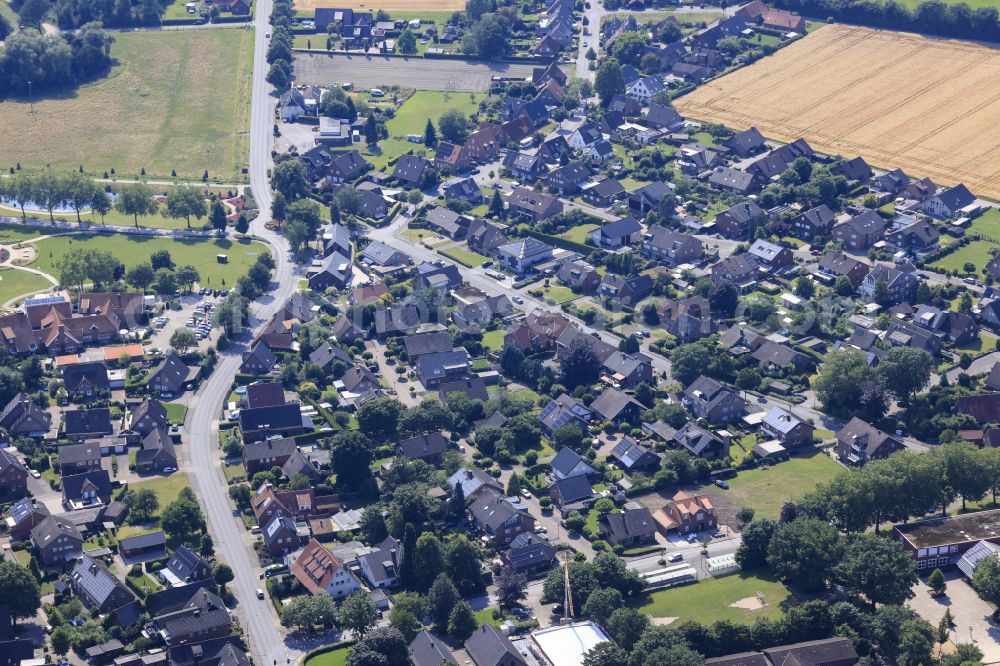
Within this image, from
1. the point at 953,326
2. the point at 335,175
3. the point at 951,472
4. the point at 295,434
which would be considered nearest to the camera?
the point at 951,472

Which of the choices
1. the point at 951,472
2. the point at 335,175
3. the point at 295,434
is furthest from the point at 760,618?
the point at 335,175

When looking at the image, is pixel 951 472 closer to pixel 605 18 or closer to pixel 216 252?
pixel 216 252

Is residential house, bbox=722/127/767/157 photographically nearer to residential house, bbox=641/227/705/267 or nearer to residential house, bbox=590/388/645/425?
residential house, bbox=641/227/705/267

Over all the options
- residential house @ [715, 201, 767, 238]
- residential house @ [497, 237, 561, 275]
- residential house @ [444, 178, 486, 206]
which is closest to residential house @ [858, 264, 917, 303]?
residential house @ [715, 201, 767, 238]

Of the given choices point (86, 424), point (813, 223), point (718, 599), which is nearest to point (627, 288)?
point (813, 223)

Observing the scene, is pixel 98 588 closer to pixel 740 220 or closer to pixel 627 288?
pixel 627 288

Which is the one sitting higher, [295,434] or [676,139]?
[676,139]

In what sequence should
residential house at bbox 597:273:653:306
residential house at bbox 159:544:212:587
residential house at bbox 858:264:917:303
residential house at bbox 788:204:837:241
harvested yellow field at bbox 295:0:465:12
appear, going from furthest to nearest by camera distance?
harvested yellow field at bbox 295:0:465:12 < residential house at bbox 788:204:837:241 < residential house at bbox 597:273:653:306 < residential house at bbox 858:264:917:303 < residential house at bbox 159:544:212:587
